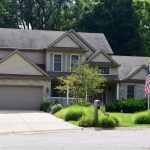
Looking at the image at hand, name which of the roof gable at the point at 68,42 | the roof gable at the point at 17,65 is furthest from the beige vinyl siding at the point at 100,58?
the roof gable at the point at 17,65

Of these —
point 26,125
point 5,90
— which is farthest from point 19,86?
point 26,125

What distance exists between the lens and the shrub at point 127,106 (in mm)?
41094

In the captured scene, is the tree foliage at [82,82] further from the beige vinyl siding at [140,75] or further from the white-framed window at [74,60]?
the beige vinyl siding at [140,75]

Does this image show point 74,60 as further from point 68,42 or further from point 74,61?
point 68,42

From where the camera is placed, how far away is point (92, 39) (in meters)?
50.7

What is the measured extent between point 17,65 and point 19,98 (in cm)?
293

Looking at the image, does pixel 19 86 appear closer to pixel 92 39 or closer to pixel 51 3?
pixel 92 39

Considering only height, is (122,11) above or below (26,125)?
above

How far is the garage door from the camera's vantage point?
41.9 m

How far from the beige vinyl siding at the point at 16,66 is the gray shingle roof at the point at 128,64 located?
9.47 m

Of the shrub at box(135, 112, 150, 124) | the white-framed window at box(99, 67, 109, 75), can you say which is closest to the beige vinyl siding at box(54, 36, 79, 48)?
the white-framed window at box(99, 67, 109, 75)

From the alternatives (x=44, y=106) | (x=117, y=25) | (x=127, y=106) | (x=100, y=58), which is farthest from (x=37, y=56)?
(x=117, y=25)

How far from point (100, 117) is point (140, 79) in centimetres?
2166

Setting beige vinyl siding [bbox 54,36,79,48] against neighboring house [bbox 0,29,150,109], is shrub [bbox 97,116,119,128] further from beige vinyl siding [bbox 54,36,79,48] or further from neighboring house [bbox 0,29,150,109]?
beige vinyl siding [bbox 54,36,79,48]
